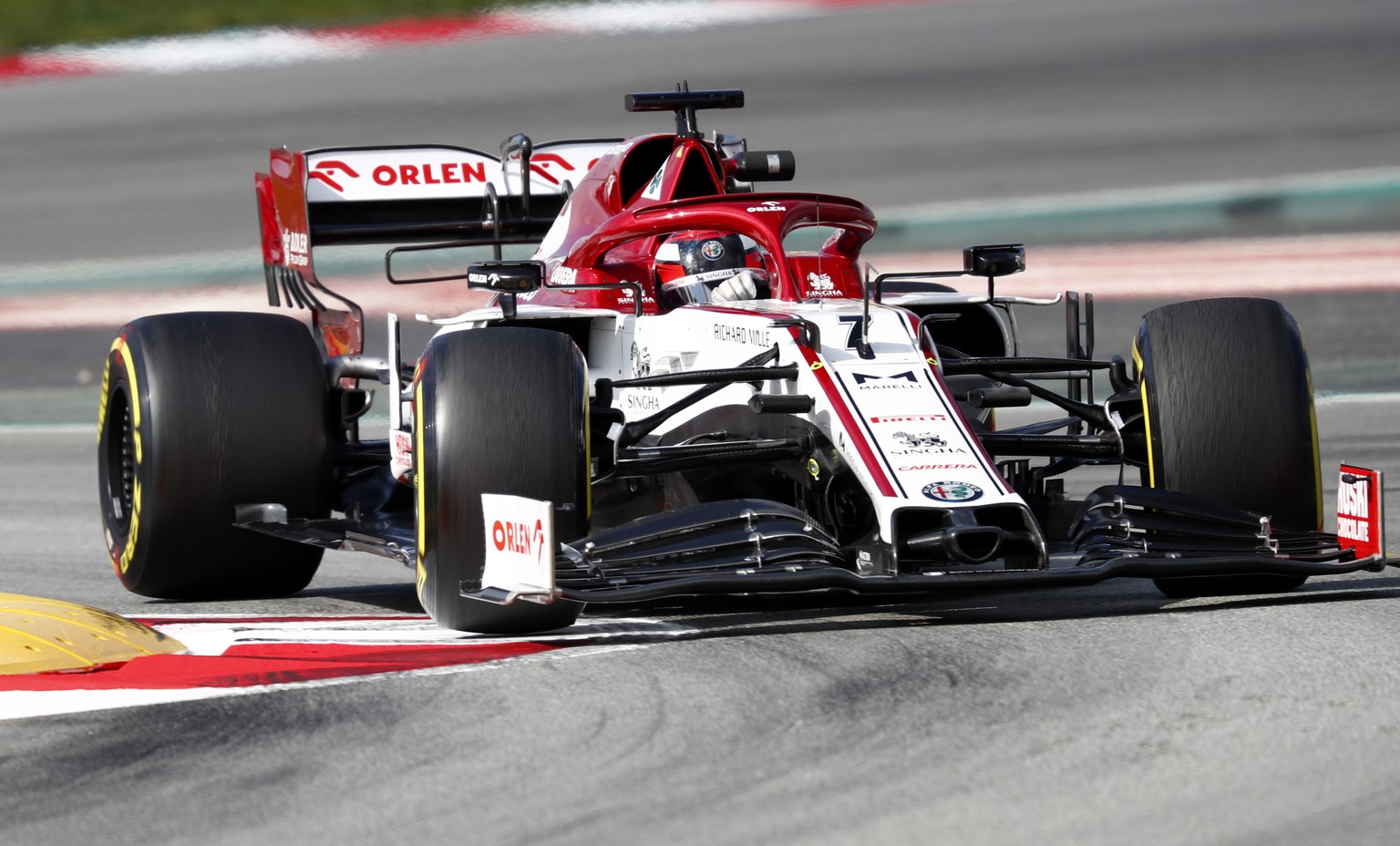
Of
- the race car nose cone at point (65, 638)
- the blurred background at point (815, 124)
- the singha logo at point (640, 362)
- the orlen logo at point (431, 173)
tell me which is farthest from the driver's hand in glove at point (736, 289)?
the blurred background at point (815, 124)

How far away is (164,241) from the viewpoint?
654 inches

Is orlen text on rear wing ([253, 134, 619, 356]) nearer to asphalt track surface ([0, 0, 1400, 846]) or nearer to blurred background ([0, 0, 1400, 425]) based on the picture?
asphalt track surface ([0, 0, 1400, 846])

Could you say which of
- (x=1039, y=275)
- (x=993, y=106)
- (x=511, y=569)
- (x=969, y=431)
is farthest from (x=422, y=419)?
(x=993, y=106)

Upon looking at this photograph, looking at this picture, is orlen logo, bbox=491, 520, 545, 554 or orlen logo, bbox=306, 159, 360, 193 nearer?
orlen logo, bbox=491, 520, 545, 554

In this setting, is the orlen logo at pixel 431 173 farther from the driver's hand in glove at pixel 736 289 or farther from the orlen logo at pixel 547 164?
the driver's hand in glove at pixel 736 289

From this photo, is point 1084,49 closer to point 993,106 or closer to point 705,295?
point 993,106

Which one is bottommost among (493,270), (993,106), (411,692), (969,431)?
(411,692)

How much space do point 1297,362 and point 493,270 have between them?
266cm

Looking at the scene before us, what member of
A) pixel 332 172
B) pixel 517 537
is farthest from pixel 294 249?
pixel 517 537

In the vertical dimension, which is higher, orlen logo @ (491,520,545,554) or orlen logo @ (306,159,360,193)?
orlen logo @ (306,159,360,193)

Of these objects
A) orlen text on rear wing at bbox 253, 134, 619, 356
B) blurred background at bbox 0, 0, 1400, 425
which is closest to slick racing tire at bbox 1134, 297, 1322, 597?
orlen text on rear wing at bbox 253, 134, 619, 356

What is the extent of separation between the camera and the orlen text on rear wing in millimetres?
9227

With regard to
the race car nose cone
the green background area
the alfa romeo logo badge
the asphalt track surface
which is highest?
the green background area

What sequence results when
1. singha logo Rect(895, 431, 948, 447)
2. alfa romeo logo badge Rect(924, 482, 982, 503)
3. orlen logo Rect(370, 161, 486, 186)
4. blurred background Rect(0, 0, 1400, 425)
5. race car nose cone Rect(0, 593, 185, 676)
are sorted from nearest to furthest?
race car nose cone Rect(0, 593, 185, 676), alfa romeo logo badge Rect(924, 482, 982, 503), singha logo Rect(895, 431, 948, 447), orlen logo Rect(370, 161, 486, 186), blurred background Rect(0, 0, 1400, 425)
